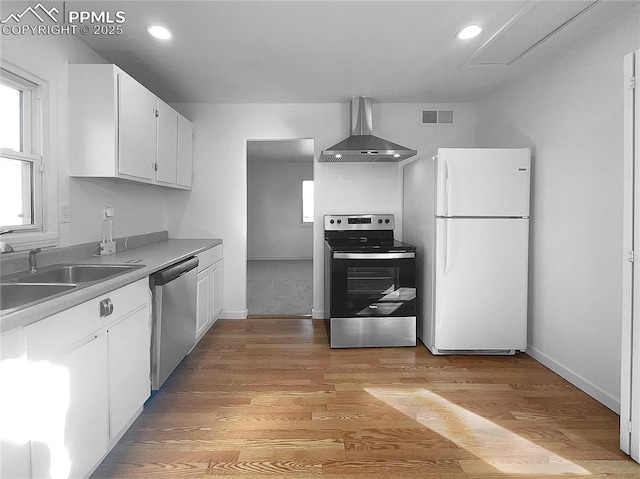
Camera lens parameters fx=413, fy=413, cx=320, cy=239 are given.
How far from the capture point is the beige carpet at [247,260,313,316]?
5.14 metres

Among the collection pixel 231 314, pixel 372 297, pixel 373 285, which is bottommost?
pixel 231 314

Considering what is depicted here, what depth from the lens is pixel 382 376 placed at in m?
3.03

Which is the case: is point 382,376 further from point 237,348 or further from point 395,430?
point 237,348

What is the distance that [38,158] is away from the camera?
243 centimetres

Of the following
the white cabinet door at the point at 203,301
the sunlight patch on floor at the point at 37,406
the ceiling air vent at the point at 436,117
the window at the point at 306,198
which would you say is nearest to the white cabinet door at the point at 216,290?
the white cabinet door at the point at 203,301

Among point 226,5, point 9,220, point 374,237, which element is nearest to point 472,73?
point 374,237

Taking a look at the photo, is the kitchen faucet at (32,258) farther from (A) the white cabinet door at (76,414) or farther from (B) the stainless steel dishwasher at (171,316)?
(A) the white cabinet door at (76,414)

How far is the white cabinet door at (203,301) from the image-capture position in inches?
136

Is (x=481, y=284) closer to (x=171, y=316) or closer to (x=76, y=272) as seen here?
(x=171, y=316)

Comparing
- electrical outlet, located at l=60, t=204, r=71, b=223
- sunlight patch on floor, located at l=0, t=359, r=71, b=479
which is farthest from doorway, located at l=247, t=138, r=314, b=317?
sunlight patch on floor, located at l=0, t=359, r=71, b=479

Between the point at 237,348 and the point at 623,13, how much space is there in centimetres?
362

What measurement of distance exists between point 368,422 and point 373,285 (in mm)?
1503

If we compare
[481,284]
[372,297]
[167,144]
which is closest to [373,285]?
[372,297]

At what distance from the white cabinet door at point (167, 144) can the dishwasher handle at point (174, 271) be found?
838mm
